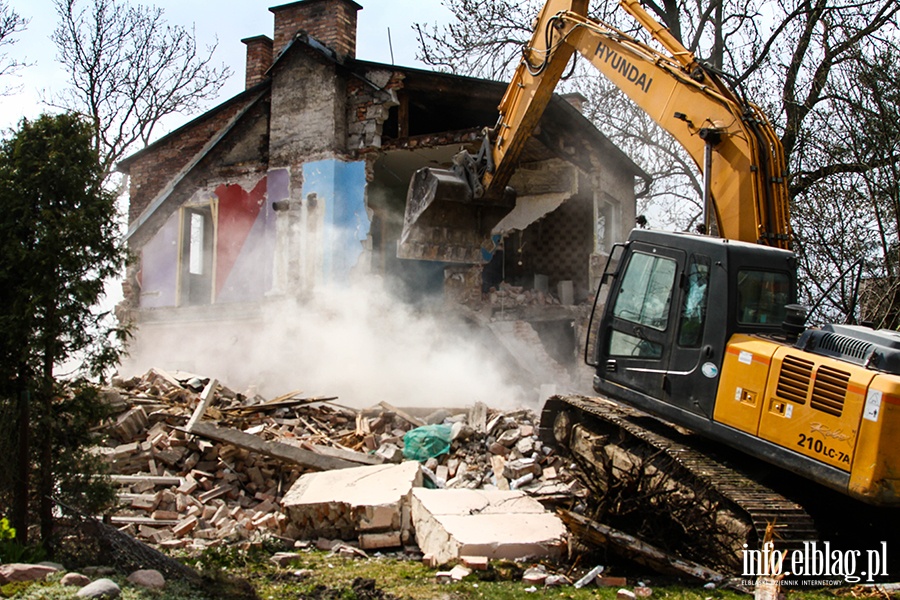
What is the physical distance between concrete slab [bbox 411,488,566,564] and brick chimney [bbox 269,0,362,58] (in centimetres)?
1140

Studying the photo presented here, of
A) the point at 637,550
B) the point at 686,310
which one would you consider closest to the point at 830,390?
the point at 686,310

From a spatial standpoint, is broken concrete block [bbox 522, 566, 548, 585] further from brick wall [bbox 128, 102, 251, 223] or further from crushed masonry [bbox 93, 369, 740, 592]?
brick wall [bbox 128, 102, 251, 223]

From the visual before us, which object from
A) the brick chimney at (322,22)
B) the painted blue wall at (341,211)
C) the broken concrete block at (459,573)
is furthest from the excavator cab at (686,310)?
the brick chimney at (322,22)

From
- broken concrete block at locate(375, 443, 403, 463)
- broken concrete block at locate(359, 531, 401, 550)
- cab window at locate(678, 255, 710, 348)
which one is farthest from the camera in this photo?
broken concrete block at locate(375, 443, 403, 463)

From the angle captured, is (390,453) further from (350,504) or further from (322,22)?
(322,22)

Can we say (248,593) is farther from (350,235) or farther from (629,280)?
(350,235)

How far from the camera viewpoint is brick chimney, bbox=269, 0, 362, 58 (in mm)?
16703

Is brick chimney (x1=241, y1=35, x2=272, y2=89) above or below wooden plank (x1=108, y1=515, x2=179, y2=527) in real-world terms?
above

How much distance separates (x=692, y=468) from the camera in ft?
20.8

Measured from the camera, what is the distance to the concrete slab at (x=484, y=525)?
6.32 m

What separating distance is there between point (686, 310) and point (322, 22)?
491 inches

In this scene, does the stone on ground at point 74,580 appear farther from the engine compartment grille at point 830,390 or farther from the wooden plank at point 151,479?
the engine compartment grille at point 830,390

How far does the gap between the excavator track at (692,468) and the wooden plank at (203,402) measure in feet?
13.1

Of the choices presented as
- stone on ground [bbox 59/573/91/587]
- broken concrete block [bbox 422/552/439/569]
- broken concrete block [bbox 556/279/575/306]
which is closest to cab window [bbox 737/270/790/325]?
broken concrete block [bbox 422/552/439/569]
